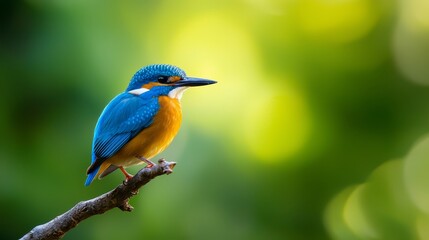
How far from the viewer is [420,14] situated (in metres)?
5.66

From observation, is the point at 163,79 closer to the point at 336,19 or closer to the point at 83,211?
the point at 83,211

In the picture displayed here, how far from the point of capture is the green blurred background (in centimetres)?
475

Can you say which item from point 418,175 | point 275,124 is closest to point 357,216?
point 418,175

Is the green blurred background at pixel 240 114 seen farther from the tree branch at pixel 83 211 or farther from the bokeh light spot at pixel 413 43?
the tree branch at pixel 83 211

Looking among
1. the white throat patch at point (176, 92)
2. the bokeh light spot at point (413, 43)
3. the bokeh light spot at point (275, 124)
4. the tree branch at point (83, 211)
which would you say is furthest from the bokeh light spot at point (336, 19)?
the tree branch at point (83, 211)

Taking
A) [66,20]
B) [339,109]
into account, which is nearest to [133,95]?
[66,20]

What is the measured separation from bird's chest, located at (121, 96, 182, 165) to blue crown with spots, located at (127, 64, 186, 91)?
0.09m

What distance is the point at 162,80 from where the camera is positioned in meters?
2.77

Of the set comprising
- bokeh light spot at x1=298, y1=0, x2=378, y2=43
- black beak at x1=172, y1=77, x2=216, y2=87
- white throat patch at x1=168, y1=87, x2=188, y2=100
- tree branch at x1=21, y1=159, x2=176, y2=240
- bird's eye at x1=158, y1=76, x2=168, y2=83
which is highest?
bokeh light spot at x1=298, y1=0, x2=378, y2=43

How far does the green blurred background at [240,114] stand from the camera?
4746 millimetres

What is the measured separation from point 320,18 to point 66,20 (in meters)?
1.92

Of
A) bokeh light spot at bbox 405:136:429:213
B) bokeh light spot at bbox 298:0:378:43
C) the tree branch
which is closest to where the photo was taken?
the tree branch

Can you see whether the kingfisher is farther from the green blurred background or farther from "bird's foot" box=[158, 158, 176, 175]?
the green blurred background

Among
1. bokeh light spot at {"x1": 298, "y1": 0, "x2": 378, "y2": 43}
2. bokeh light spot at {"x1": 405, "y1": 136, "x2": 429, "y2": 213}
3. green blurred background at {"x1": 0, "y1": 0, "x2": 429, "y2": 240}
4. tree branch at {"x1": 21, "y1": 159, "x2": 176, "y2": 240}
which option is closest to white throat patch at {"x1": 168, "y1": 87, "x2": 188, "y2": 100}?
tree branch at {"x1": 21, "y1": 159, "x2": 176, "y2": 240}
